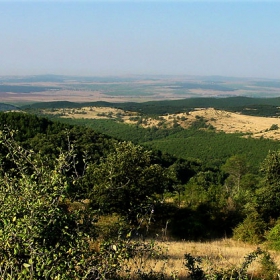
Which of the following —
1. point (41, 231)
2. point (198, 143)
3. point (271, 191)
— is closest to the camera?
point (41, 231)

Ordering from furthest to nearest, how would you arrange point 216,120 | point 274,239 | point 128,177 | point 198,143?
point 216,120
point 198,143
point 128,177
point 274,239

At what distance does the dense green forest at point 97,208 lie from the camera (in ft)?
18.2

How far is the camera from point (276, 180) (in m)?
23.9

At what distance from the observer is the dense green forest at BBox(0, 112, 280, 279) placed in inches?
218

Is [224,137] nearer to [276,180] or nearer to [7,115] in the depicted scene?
[7,115]

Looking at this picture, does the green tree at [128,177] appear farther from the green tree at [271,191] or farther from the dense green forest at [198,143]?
the dense green forest at [198,143]

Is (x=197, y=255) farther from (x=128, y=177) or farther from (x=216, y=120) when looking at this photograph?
(x=216, y=120)

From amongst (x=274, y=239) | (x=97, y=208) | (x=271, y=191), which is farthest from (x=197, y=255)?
(x=271, y=191)

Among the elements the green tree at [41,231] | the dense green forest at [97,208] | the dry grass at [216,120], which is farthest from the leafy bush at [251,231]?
the dry grass at [216,120]

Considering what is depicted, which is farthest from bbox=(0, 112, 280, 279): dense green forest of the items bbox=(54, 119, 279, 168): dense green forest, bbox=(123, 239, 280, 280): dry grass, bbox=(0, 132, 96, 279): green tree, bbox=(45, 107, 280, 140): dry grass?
bbox=(45, 107, 280, 140): dry grass

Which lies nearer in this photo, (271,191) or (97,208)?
(97,208)

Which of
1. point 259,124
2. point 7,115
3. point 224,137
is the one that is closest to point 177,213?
point 7,115

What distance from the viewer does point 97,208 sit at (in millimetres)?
17453

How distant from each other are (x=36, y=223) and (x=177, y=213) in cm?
1830
